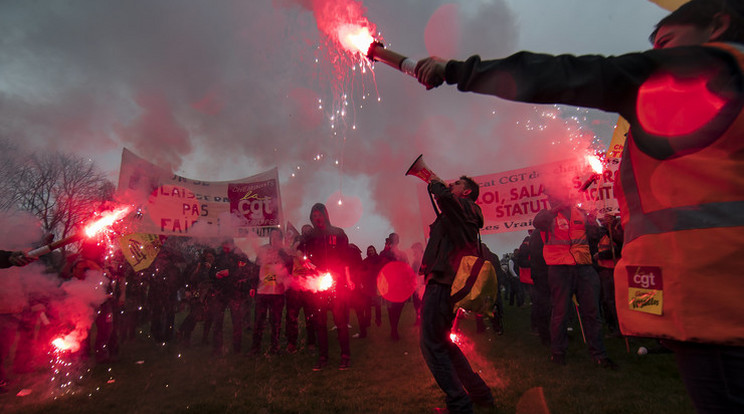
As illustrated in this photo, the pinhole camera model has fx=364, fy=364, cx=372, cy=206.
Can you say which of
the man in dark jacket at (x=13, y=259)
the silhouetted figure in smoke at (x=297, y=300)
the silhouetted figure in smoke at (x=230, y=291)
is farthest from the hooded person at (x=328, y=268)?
the man in dark jacket at (x=13, y=259)

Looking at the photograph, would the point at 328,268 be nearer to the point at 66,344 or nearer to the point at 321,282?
the point at 321,282

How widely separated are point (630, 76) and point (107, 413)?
5565 mm

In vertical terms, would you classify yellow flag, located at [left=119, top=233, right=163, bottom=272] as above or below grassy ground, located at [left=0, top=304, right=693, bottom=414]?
above

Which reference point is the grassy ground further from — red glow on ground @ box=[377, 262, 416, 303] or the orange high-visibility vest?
red glow on ground @ box=[377, 262, 416, 303]

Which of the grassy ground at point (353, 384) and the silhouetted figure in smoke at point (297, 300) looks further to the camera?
the silhouetted figure in smoke at point (297, 300)

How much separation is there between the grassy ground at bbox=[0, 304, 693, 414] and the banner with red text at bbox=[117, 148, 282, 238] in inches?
139

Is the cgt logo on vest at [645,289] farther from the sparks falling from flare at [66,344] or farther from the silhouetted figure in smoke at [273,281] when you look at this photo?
the sparks falling from flare at [66,344]

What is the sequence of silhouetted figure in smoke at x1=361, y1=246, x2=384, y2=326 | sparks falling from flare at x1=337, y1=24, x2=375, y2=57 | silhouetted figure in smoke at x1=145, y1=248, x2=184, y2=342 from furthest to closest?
silhouetted figure in smoke at x1=361, y1=246, x2=384, y2=326 → silhouetted figure in smoke at x1=145, y1=248, x2=184, y2=342 → sparks falling from flare at x1=337, y1=24, x2=375, y2=57

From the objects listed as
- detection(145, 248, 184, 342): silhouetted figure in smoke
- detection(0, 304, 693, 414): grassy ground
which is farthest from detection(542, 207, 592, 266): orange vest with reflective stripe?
detection(145, 248, 184, 342): silhouetted figure in smoke

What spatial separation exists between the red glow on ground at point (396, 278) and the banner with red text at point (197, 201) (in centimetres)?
338

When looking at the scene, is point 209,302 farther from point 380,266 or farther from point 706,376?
point 706,376

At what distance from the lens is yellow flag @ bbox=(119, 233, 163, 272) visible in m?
8.02

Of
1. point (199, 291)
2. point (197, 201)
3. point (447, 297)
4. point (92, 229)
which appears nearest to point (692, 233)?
point (447, 297)

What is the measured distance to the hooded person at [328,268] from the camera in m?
5.78
